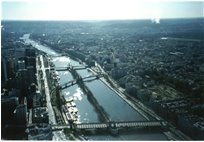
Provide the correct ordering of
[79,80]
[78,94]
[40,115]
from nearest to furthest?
[40,115] < [78,94] < [79,80]

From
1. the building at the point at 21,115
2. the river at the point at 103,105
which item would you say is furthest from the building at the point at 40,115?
the river at the point at 103,105

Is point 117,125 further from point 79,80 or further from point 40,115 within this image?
point 79,80

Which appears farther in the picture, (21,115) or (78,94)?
(78,94)

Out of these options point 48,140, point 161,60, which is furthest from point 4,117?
point 161,60

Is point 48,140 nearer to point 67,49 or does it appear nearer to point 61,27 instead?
point 67,49

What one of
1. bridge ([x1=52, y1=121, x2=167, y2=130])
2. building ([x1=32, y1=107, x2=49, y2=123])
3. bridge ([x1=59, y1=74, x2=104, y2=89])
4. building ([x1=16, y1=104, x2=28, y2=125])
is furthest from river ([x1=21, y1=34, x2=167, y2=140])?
building ([x1=16, y1=104, x2=28, y2=125])

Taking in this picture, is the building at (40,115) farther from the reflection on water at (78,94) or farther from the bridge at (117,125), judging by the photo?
the reflection on water at (78,94)

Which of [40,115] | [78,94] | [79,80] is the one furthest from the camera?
[79,80]

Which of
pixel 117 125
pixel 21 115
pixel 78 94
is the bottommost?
pixel 78 94

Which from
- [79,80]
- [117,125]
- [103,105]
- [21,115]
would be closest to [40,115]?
[21,115]

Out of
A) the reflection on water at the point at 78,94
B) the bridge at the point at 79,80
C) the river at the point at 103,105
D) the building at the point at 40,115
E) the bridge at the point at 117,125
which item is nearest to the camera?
the building at the point at 40,115

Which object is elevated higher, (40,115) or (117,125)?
(40,115)
